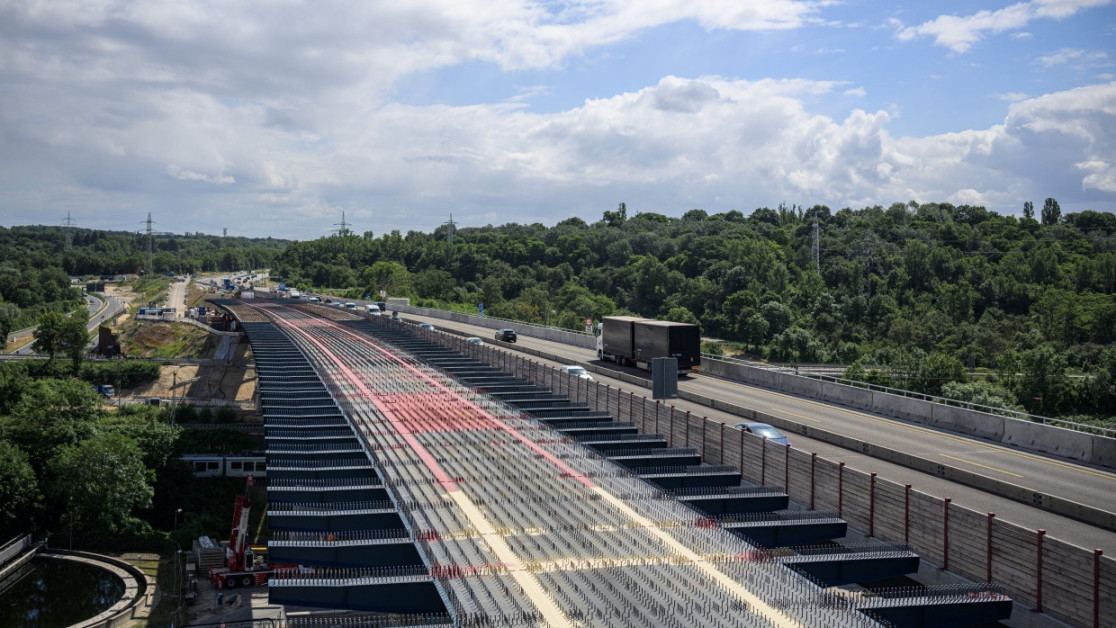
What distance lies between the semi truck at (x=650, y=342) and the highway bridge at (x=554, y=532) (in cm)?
2156

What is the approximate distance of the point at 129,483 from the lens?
50.1 meters

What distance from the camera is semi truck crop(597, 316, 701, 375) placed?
183 feet

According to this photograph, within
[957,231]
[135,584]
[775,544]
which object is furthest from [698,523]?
[957,231]

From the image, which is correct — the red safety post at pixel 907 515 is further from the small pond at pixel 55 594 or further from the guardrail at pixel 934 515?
the small pond at pixel 55 594

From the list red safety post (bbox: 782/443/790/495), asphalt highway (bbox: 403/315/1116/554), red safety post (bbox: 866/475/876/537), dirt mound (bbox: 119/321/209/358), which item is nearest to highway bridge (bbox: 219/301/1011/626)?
red safety post (bbox: 782/443/790/495)

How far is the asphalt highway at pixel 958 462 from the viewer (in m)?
23.0

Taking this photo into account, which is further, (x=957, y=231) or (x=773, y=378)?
(x=957, y=231)

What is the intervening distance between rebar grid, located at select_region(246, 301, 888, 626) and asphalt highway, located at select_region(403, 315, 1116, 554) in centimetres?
731

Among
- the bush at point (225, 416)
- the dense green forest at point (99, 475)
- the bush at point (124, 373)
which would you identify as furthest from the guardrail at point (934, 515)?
the bush at point (124, 373)

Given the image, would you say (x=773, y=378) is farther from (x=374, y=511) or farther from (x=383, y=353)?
(x=374, y=511)

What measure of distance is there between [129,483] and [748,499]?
40.6 metres

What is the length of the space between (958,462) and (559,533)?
18144 millimetres

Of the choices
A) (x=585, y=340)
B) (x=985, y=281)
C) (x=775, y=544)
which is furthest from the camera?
(x=985, y=281)

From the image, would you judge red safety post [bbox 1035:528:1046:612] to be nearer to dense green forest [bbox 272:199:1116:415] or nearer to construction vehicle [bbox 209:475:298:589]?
construction vehicle [bbox 209:475:298:589]
